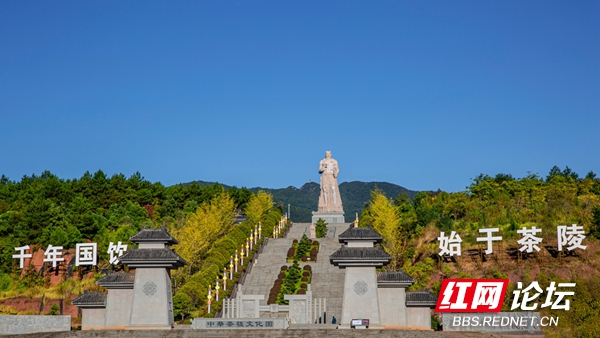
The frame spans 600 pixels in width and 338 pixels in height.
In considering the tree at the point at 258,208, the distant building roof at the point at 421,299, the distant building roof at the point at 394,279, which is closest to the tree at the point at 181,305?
the distant building roof at the point at 394,279

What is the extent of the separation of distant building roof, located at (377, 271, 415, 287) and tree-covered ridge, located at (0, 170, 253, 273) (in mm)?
20769

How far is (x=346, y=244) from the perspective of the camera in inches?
1081

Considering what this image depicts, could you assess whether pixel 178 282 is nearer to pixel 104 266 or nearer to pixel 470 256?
pixel 104 266

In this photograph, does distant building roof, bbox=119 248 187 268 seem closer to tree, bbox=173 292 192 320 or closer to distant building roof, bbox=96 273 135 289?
distant building roof, bbox=96 273 135 289

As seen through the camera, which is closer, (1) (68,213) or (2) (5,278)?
(2) (5,278)

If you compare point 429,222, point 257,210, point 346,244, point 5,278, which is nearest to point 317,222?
point 257,210

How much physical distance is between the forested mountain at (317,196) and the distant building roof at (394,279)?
8645 cm

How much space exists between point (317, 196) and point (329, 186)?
326 feet

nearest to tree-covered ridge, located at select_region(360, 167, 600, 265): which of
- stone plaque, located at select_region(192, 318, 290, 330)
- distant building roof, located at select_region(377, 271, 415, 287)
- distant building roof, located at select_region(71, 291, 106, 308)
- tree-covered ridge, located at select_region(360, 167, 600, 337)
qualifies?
tree-covered ridge, located at select_region(360, 167, 600, 337)

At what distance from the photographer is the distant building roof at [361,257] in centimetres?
2664

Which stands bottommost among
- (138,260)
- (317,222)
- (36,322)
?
(36,322)

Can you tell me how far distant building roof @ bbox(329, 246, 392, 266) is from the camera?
87.4ft

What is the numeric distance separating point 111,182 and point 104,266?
20.0 m

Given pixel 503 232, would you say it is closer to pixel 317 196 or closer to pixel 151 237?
pixel 151 237
